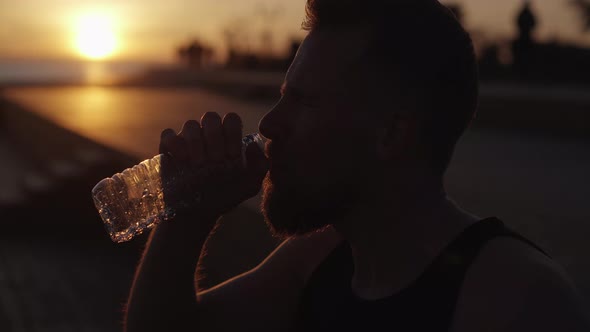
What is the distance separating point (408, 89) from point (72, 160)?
6736 mm

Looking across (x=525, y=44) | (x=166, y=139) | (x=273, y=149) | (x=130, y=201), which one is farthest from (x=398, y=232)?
(x=525, y=44)

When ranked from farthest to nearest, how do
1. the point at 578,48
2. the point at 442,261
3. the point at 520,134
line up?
the point at 578,48, the point at 520,134, the point at 442,261

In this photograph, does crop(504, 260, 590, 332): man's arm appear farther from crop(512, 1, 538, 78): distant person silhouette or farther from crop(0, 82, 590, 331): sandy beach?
crop(512, 1, 538, 78): distant person silhouette

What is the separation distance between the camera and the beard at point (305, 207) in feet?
5.53

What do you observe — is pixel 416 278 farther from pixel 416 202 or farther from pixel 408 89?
pixel 408 89

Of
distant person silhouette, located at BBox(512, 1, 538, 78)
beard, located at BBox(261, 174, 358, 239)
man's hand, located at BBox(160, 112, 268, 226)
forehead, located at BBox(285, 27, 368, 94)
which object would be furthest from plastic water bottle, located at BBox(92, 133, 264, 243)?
distant person silhouette, located at BBox(512, 1, 538, 78)

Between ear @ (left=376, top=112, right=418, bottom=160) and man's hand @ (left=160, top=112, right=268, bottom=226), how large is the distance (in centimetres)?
29

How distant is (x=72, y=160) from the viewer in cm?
788

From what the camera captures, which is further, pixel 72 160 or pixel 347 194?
pixel 72 160

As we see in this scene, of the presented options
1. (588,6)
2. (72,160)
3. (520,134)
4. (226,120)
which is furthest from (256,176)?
(588,6)

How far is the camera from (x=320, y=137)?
1.67 m

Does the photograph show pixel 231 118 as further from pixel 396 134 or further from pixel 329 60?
pixel 396 134

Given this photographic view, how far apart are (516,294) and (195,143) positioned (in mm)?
774

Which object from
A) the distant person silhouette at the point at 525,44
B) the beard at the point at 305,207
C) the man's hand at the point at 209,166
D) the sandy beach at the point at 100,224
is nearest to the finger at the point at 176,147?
the man's hand at the point at 209,166
